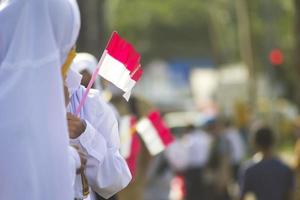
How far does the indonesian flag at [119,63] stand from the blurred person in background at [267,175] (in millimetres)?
4462

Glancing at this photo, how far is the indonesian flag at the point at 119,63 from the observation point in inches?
172

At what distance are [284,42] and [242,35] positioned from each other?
49.3 ft

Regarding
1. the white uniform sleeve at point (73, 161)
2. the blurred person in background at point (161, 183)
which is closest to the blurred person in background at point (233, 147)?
→ the blurred person in background at point (161, 183)

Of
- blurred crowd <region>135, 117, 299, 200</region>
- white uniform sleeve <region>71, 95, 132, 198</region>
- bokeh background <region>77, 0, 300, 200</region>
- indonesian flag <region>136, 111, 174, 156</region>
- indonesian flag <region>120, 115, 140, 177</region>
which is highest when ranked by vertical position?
white uniform sleeve <region>71, 95, 132, 198</region>

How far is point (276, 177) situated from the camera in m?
8.72

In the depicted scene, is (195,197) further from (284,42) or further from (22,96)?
(284,42)

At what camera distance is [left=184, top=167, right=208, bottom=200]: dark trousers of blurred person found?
53.0ft

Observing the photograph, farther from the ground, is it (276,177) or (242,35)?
(276,177)

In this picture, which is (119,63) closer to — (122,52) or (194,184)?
(122,52)

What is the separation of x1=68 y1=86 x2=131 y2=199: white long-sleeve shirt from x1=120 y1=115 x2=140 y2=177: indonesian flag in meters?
2.44

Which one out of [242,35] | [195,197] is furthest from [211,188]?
[242,35]

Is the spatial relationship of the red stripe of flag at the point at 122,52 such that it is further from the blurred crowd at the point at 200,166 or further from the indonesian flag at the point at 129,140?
the blurred crowd at the point at 200,166

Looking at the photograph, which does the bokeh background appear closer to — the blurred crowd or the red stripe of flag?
the blurred crowd

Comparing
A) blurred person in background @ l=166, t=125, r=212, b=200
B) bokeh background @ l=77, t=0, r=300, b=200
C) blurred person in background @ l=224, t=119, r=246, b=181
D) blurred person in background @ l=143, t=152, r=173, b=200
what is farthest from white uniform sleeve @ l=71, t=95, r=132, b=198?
bokeh background @ l=77, t=0, r=300, b=200
